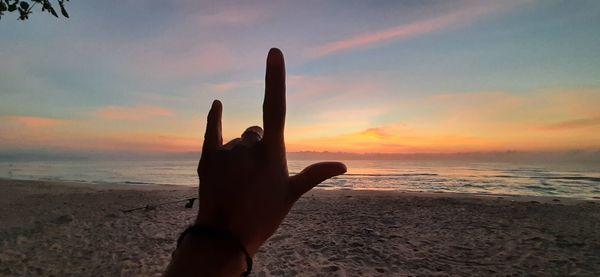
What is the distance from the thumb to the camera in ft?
3.81

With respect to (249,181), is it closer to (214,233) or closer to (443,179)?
(214,233)

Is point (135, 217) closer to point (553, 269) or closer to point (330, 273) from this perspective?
point (330, 273)

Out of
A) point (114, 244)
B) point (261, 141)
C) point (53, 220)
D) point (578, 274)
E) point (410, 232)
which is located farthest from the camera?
point (53, 220)

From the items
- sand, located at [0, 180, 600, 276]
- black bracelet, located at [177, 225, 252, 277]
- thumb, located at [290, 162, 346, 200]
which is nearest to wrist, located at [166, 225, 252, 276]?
black bracelet, located at [177, 225, 252, 277]

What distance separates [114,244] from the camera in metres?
7.84

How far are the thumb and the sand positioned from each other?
17.8 feet

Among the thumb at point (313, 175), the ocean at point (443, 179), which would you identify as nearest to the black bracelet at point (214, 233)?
the thumb at point (313, 175)

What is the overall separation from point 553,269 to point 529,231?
11.0 ft

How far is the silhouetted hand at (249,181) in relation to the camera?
3.71 ft

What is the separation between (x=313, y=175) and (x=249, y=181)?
0.68 feet

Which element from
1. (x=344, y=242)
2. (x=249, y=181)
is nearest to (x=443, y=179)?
(x=344, y=242)

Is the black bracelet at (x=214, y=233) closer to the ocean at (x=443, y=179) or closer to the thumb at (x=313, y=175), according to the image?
the thumb at (x=313, y=175)

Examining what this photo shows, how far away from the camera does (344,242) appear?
26.8 ft

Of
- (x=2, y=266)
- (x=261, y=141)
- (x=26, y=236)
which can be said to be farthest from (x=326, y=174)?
(x=26, y=236)
